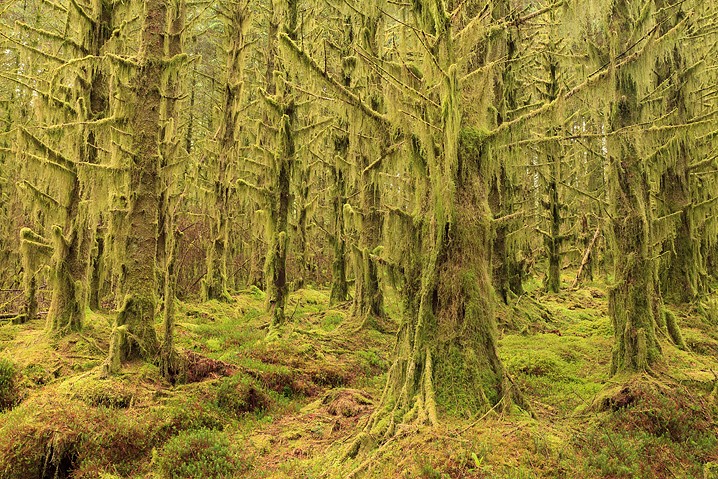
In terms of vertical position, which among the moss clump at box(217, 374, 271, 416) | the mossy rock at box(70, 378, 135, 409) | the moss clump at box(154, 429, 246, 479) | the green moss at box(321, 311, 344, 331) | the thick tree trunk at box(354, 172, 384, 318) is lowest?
the moss clump at box(154, 429, 246, 479)

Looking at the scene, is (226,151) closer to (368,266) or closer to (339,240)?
(339,240)

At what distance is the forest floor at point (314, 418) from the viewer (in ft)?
17.2

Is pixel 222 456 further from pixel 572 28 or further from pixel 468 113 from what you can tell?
pixel 572 28

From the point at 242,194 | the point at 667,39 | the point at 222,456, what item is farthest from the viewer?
the point at 242,194

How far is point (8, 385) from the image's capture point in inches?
318

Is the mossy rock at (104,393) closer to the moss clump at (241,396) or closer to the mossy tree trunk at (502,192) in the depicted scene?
the moss clump at (241,396)

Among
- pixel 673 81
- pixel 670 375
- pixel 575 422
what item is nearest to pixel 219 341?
pixel 575 422

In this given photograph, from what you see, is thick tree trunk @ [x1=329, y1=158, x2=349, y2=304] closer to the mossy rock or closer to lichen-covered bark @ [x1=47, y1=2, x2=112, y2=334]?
lichen-covered bark @ [x1=47, y1=2, x2=112, y2=334]

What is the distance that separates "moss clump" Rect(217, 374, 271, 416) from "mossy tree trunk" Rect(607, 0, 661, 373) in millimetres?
6659

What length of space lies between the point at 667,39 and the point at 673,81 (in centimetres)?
767

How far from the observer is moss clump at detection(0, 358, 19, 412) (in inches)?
308

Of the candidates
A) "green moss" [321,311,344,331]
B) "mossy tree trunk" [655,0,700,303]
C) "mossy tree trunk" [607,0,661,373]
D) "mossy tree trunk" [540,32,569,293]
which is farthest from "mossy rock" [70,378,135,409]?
"mossy tree trunk" [540,32,569,293]

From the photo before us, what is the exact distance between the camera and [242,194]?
535 inches

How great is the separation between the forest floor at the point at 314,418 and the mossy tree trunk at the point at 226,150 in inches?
252
